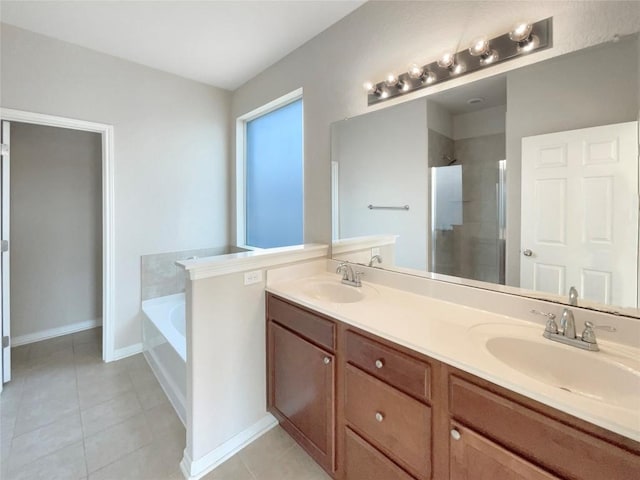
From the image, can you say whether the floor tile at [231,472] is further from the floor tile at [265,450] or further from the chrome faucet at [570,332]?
the chrome faucet at [570,332]

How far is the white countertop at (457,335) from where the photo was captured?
70cm

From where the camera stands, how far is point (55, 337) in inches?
118

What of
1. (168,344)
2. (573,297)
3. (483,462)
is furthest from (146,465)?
(573,297)

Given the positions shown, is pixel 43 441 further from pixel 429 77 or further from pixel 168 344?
pixel 429 77

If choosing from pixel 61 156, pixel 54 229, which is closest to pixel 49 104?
pixel 61 156

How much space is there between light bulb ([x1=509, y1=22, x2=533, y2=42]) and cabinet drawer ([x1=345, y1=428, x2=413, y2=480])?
71.6 inches

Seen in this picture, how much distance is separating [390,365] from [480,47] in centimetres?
145

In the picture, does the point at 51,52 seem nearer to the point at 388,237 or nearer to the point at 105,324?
the point at 105,324

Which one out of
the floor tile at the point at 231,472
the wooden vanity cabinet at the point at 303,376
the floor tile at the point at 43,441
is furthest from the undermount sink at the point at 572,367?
the floor tile at the point at 43,441

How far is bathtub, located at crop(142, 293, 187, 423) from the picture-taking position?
1.97 m

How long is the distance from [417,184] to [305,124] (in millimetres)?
1132

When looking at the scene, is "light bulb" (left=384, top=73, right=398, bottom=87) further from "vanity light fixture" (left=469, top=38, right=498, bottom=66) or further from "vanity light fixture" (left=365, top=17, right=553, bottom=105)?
"vanity light fixture" (left=469, top=38, right=498, bottom=66)

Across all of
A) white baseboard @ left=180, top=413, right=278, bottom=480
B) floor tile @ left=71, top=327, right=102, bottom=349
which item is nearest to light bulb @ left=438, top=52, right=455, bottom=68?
white baseboard @ left=180, top=413, right=278, bottom=480

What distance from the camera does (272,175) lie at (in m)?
2.96
